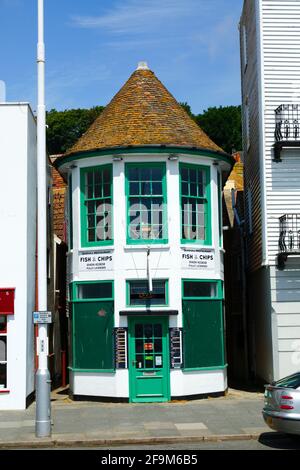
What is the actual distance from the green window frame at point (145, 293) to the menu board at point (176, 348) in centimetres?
82

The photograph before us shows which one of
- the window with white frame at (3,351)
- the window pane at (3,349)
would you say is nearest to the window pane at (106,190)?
the window with white frame at (3,351)

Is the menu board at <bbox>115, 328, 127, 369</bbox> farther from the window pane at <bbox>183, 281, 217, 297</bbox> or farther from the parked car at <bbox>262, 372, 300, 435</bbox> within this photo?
the parked car at <bbox>262, 372, 300, 435</bbox>

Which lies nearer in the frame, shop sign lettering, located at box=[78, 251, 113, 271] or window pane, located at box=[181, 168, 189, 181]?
shop sign lettering, located at box=[78, 251, 113, 271]

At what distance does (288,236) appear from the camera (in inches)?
842

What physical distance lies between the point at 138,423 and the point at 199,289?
560cm

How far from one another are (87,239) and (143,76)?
19.7ft

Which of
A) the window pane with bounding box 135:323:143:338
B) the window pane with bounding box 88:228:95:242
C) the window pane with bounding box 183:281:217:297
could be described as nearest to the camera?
the window pane with bounding box 135:323:143:338

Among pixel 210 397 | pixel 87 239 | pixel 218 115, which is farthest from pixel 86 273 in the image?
pixel 218 115

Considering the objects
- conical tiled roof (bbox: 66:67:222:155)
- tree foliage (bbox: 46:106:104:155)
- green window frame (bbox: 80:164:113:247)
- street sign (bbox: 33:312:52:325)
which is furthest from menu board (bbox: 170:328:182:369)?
tree foliage (bbox: 46:106:104:155)

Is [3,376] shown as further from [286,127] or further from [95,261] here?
[286,127]

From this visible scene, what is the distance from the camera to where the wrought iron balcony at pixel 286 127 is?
21.8m

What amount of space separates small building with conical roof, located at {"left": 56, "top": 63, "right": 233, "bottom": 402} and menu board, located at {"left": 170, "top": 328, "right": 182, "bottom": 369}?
28 millimetres

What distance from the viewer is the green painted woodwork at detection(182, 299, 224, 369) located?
20.5 m

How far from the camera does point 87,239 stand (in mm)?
21359
